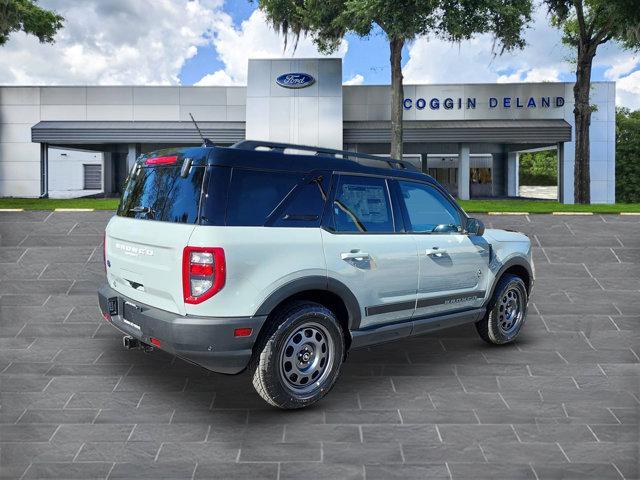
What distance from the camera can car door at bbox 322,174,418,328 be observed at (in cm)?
477

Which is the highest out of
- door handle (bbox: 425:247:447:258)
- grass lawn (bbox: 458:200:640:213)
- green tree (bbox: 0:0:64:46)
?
green tree (bbox: 0:0:64:46)

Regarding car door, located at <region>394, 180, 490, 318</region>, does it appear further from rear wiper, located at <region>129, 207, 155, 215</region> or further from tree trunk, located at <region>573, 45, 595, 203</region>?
tree trunk, located at <region>573, 45, 595, 203</region>

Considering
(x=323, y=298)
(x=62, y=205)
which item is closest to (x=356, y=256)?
(x=323, y=298)

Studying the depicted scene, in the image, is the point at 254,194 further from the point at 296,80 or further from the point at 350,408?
the point at 296,80

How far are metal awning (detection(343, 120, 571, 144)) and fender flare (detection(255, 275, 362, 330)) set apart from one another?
23.9m

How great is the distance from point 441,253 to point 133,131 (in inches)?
1036

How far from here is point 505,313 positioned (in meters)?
6.50

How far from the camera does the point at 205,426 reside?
4227 mm

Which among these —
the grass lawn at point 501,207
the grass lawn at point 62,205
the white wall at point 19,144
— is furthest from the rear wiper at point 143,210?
the white wall at point 19,144

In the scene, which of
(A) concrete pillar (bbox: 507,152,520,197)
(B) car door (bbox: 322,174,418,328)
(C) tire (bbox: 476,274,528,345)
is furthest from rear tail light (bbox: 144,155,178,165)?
(A) concrete pillar (bbox: 507,152,520,197)

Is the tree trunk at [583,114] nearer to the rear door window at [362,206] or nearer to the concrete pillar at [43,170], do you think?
the rear door window at [362,206]

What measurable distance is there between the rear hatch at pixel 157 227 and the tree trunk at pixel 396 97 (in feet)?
57.5

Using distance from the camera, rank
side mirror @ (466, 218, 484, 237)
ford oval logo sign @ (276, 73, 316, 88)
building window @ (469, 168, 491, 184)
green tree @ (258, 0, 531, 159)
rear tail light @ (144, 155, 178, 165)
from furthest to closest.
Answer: building window @ (469, 168, 491, 184) → ford oval logo sign @ (276, 73, 316, 88) → green tree @ (258, 0, 531, 159) → side mirror @ (466, 218, 484, 237) → rear tail light @ (144, 155, 178, 165)

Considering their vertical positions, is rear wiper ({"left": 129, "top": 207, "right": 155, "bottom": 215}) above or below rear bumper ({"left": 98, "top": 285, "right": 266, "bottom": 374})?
above
